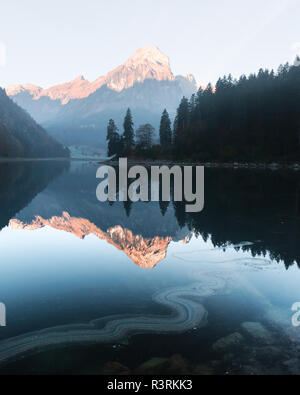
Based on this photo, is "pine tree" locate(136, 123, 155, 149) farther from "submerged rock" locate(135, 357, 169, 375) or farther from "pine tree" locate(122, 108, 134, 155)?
"submerged rock" locate(135, 357, 169, 375)

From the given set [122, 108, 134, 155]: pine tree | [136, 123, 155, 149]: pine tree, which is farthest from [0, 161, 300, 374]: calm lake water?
[122, 108, 134, 155]: pine tree

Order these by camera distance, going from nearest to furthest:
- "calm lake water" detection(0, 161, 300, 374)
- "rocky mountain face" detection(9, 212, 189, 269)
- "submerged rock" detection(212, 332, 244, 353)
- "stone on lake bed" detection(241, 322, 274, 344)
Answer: "calm lake water" detection(0, 161, 300, 374) → "submerged rock" detection(212, 332, 244, 353) → "stone on lake bed" detection(241, 322, 274, 344) → "rocky mountain face" detection(9, 212, 189, 269)

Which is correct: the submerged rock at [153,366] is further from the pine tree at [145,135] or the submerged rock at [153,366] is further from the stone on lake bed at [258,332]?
the pine tree at [145,135]

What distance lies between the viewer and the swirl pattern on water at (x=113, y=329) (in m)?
6.64

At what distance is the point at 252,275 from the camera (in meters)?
11.2

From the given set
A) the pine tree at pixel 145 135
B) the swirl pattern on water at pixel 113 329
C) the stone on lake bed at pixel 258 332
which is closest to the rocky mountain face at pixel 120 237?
the swirl pattern on water at pixel 113 329

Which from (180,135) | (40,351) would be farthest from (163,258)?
(180,135)

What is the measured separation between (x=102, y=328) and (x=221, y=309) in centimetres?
344

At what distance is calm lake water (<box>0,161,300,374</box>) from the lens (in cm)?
622

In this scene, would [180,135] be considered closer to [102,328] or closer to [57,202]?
[57,202]

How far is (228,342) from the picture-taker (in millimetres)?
6793

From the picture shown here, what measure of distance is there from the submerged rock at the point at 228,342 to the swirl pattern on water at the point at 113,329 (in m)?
0.84

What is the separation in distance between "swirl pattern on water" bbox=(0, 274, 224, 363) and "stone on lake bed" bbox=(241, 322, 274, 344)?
106 centimetres

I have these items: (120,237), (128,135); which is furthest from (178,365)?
(128,135)
